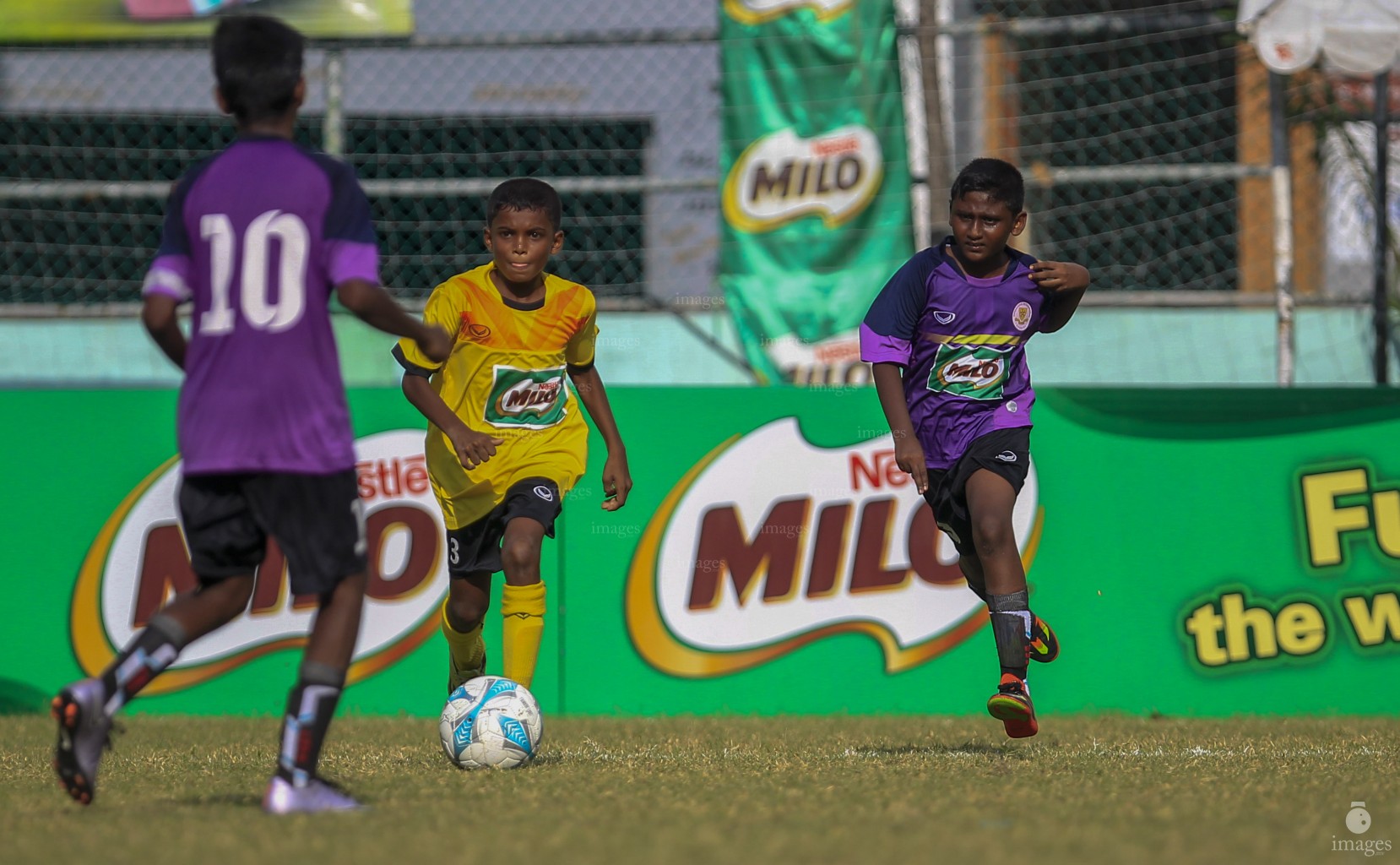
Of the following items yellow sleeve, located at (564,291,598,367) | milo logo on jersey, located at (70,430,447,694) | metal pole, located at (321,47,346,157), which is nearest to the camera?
yellow sleeve, located at (564,291,598,367)

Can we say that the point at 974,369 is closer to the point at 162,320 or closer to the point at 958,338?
the point at 958,338

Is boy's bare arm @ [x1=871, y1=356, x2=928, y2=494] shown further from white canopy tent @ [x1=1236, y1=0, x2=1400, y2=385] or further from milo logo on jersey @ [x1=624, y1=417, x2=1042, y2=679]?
white canopy tent @ [x1=1236, y1=0, x2=1400, y2=385]

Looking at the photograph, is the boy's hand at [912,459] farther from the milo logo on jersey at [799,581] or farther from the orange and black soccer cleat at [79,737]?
the orange and black soccer cleat at [79,737]

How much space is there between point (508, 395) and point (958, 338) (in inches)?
59.4

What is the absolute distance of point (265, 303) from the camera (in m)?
3.71

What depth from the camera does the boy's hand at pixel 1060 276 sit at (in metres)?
5.27

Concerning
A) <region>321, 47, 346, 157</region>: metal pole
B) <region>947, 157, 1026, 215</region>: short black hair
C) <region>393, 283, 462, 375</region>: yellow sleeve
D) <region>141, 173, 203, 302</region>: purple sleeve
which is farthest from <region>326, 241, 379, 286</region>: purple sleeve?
<region>321, 47, 346, 157</region>: metal pole

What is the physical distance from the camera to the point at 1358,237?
30.9ft

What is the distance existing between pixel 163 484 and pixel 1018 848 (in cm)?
505

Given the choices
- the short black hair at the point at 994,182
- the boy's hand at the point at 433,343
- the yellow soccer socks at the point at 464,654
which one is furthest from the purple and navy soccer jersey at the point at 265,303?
the short black hair at the point at 994,182

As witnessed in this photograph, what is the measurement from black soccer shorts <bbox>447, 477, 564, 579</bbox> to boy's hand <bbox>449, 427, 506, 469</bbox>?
2.31 ft

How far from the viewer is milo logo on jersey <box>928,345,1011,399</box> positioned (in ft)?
17.7

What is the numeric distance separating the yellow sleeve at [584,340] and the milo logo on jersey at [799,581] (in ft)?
5.85

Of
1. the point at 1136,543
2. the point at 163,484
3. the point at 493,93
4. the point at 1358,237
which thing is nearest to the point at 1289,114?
the point at 1358,237
